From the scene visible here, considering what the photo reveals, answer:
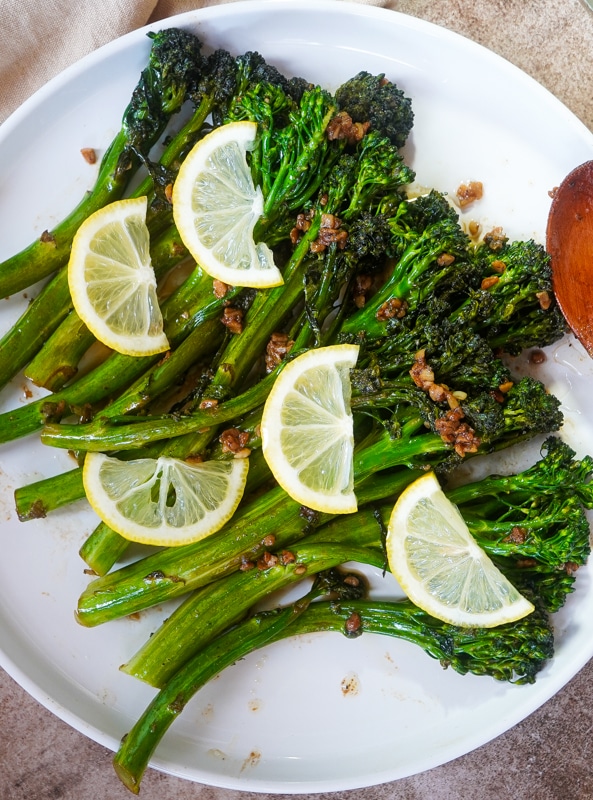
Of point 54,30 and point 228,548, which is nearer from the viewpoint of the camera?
point 228,548

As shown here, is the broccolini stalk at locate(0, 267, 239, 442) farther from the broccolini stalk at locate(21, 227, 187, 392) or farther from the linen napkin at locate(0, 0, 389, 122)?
the linen napkin at locate(0, 0, 389, 122)

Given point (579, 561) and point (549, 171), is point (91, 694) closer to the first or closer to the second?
point (579, 561)

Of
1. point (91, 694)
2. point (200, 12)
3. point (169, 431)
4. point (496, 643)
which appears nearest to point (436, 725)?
point (496, 643)

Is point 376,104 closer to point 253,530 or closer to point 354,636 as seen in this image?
point 253,530

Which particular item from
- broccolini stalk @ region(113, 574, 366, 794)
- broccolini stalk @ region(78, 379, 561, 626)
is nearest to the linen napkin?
broccolini stalk @ region(78, 379, 561, 626)

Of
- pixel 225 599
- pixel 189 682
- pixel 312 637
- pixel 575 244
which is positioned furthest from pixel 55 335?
pixel 575 244
